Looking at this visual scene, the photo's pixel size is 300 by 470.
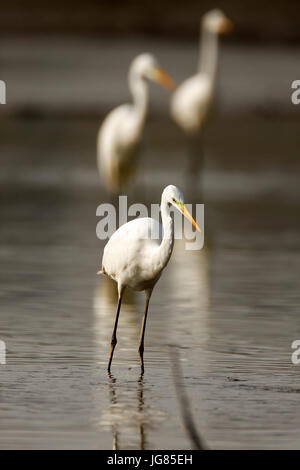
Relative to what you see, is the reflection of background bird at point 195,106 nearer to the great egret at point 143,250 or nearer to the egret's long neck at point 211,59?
the egret's long neck at point 211,59

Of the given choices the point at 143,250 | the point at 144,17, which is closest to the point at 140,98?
the point at 143,250

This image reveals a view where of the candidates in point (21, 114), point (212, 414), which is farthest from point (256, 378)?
point (21, 114)

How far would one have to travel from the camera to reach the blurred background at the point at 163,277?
6.80 meters

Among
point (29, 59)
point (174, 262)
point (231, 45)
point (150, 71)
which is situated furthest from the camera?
point (231, 45)

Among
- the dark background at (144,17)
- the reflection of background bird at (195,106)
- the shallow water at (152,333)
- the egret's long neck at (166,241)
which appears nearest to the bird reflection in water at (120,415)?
the shallow water at (152,333)

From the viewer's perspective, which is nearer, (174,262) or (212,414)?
(212,414)

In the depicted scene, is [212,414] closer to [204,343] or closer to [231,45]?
[204,343]

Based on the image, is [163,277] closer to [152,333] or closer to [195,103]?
[152,333]

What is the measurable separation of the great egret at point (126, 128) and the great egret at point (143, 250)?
8.40 m

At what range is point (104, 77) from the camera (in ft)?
94.5

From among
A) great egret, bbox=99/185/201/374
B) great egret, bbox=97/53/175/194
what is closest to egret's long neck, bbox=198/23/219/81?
great egret, bbox=97/53/175/194

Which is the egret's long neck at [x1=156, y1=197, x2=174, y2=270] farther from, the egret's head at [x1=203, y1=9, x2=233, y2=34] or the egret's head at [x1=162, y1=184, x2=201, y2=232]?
the egret's head at [x1=203, y1=9, x2=233, y2=34]

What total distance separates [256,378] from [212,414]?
884 millimetres

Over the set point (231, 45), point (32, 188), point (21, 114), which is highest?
point (231, 45)
